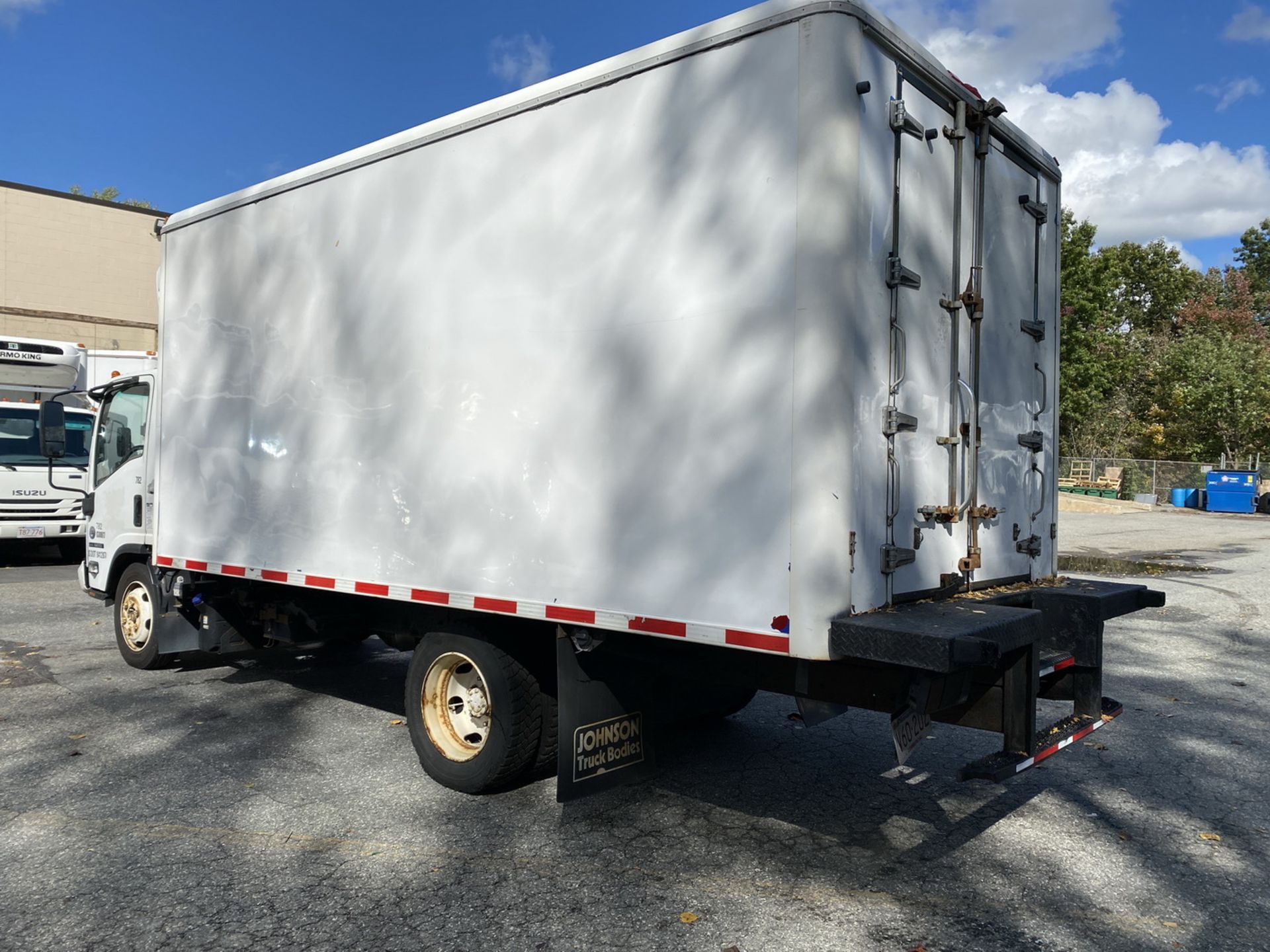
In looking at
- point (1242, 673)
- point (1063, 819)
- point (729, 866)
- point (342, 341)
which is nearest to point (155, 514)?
point (342, 341)

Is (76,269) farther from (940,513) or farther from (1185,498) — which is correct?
(1185,498)

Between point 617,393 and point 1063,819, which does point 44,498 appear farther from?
point 1063,819

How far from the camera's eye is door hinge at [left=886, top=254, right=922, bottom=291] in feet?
13.0

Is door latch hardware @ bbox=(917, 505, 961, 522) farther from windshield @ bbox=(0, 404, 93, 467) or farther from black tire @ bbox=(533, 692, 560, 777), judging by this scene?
windshield @ bbox=(0, 404, 93, 467)

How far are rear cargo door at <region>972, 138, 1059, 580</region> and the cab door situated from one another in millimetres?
5943

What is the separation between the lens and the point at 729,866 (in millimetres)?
4258

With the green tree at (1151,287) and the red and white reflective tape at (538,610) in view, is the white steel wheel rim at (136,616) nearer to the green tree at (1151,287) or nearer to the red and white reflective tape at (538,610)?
the red and white reflective tape at (538,610)

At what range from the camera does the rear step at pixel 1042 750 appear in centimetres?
374

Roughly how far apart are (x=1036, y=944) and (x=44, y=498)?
15.4 m

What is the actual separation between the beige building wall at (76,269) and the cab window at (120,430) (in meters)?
19.7

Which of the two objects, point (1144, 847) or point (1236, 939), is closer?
point (1236, 939)

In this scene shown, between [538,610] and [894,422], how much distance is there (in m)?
1.82

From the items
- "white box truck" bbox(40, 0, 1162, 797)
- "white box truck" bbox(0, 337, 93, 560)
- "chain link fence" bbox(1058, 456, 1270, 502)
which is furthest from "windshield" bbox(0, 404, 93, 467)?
"chain link fence" bbox(1058, 456, 1270, 502)

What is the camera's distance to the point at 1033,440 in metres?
5.20
